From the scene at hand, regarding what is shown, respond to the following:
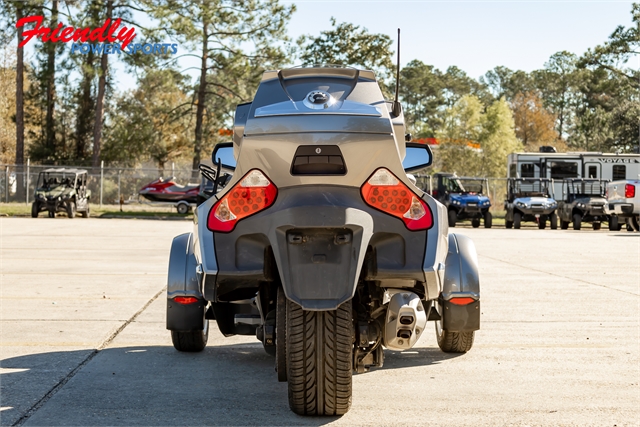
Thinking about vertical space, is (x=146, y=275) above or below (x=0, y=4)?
below

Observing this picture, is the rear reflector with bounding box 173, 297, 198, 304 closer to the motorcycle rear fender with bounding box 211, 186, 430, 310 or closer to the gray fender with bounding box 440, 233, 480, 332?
the motorcycle rear fender with bounding box 211, 186, 430, 310

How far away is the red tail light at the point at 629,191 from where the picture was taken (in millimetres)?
31766

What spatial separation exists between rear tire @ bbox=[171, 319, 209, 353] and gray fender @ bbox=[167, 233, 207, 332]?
1.66 ft

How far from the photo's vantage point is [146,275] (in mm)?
13242

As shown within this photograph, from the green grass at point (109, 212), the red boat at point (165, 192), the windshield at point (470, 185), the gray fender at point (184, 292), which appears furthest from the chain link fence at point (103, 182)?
the gray fender at point (184, 292)

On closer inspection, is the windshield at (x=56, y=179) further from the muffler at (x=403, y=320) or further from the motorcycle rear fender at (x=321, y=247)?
the muffler at (x=403, y=320)

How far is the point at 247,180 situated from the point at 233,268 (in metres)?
0.51

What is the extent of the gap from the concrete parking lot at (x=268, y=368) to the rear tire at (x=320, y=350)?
0.89 ft

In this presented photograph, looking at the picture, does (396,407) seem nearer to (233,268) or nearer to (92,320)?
(233,268)

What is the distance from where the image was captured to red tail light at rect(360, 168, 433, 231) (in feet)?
16.4

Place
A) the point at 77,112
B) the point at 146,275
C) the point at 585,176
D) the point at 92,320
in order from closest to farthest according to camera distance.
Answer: the point at 92,320, the point at 146,275, the point at 585,176, the point at 77,112

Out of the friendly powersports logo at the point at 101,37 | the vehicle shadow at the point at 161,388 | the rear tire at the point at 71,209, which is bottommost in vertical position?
the vehicle shadow at the point at 161,388

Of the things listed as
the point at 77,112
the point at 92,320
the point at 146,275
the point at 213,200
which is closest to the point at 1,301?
the point at 92,320

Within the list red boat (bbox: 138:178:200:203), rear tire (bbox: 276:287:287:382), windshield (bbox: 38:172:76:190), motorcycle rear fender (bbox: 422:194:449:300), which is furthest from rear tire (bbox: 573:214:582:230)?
rear tire (bbox: 276:287:287:382)
